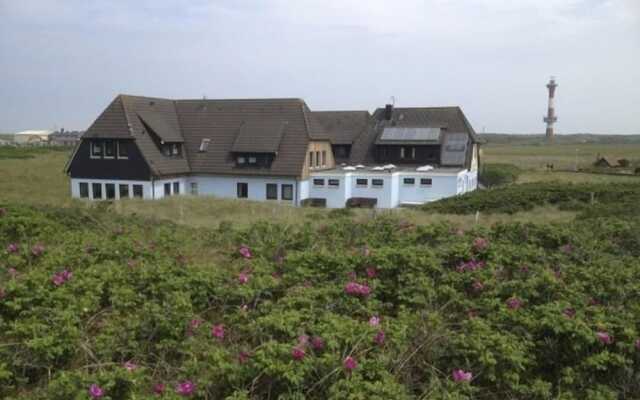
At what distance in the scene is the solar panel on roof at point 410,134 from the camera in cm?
3938

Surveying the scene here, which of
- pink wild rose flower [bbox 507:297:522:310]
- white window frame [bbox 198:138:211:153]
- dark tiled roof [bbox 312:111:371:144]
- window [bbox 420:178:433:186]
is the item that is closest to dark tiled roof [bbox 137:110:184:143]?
white window frame [bbox 198:138:211:153]

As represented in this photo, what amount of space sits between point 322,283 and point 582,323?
8.43ft

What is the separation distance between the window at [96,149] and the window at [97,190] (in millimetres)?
1954

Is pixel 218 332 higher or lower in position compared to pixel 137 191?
higher

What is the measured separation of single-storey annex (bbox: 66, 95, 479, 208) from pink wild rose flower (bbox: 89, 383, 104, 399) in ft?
104

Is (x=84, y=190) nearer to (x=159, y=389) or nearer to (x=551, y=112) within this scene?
(x=159, y=389)

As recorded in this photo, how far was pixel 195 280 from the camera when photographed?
5.64m

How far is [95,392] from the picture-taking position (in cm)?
365

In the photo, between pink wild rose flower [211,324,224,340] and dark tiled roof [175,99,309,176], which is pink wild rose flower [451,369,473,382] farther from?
dark tiled roof [175,99,309,176]

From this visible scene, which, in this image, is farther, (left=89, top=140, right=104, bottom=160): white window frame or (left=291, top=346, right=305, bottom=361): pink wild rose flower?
(left=89, top=140, right=104, bottom=160): white window frame

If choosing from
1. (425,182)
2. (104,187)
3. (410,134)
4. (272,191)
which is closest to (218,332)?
(272,191)

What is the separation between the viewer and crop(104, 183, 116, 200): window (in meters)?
35.2

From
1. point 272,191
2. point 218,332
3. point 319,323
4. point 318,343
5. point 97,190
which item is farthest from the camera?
point 272,191

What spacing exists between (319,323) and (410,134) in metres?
36.8
